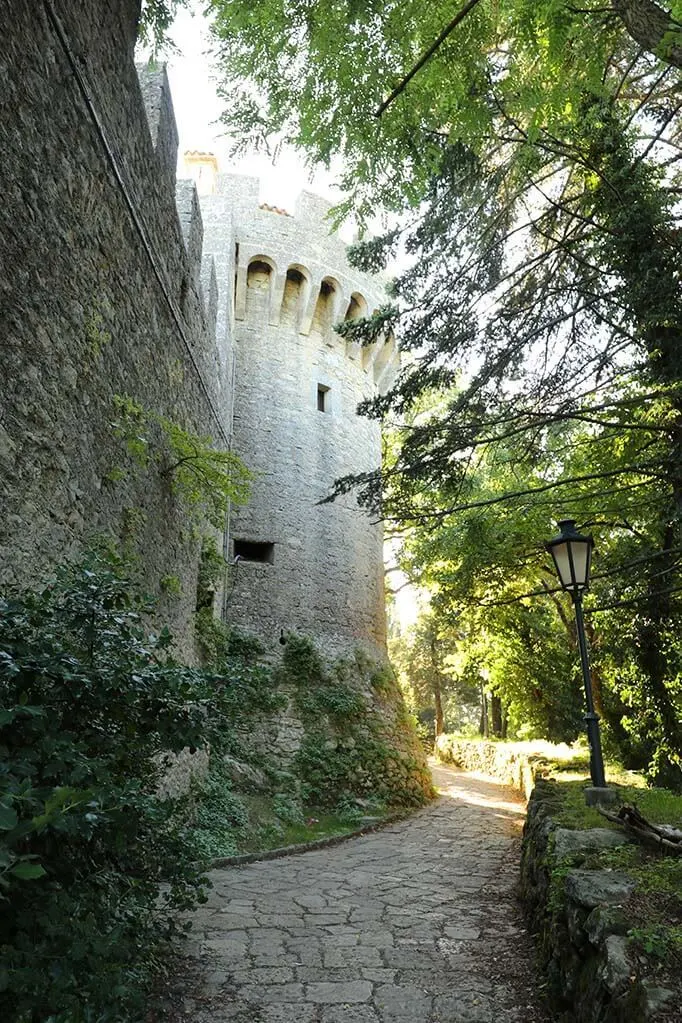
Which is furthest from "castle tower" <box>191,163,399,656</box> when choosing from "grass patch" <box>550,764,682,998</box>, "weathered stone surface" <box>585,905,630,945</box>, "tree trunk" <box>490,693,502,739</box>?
"tree trunk" <box>490,693,502,739</box>

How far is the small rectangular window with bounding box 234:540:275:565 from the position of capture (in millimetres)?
10812

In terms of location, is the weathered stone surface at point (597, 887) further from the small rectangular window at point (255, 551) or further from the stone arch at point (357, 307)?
the stone arch at point (357, 307)

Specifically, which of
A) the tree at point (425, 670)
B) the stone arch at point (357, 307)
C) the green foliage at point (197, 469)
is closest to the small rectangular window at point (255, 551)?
the green foliage at point (197, 469)

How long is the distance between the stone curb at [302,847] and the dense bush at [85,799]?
2.85 metres

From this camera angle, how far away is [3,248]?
10.8 ft

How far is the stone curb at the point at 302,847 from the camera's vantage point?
20.5 feet

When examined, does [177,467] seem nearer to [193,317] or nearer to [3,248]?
[193,317]

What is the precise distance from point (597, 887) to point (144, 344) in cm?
493

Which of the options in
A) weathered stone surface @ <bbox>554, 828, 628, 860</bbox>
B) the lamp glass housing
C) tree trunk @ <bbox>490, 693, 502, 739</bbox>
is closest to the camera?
weathered stone surface @ <bbox>554, 828, 628, 860</bbox>

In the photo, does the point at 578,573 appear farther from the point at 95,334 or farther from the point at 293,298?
the point at 293,298

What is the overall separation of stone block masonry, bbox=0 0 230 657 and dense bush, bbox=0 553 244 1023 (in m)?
1.00

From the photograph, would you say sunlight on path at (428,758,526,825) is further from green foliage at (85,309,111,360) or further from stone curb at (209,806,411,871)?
green foliage at (85,309,111,360)

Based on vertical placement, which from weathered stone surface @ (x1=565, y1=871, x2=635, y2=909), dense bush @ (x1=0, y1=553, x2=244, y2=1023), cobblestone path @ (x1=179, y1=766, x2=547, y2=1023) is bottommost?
cobblestone path @ (x1=179, y1=766, x2=547, y2=1023)

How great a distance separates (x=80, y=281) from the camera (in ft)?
14.0
